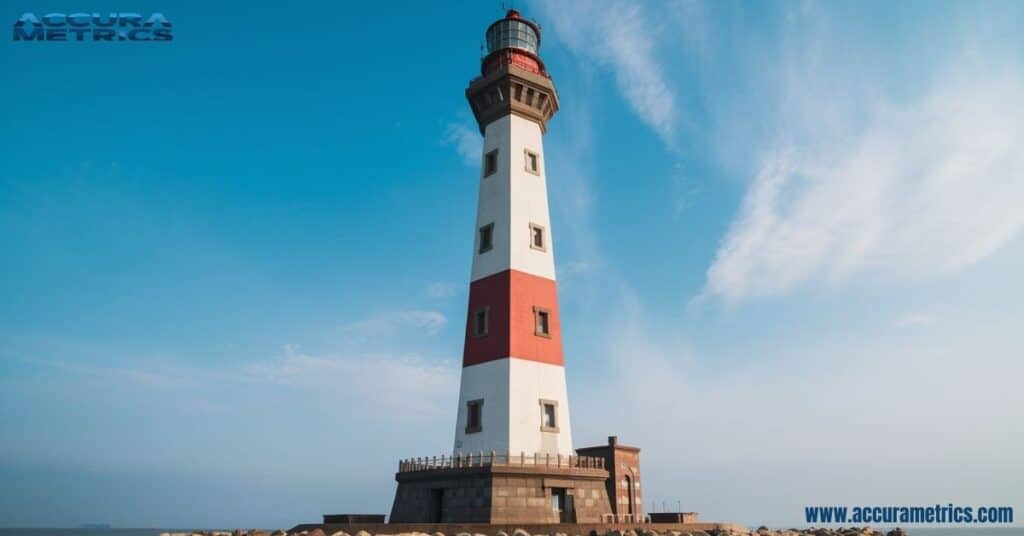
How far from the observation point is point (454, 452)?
3091 cm

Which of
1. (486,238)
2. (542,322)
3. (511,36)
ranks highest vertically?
(511,36)

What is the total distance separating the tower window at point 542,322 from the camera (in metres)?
31.5

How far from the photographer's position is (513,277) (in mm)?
31516

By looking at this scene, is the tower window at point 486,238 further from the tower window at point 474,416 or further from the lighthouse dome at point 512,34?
the lighthouse dome at point 512,34

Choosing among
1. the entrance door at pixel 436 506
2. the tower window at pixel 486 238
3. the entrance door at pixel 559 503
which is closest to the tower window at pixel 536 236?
the tower window at pixel 486 238

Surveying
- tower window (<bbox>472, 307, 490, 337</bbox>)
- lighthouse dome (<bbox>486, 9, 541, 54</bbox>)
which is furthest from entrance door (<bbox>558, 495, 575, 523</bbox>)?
lighthouse dome (<bbox>486, 9, 541, 54</bbox>)

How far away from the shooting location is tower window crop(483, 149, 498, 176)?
3447cm

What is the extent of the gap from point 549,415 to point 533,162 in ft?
41.4

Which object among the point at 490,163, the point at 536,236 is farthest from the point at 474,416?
the point at 490,163

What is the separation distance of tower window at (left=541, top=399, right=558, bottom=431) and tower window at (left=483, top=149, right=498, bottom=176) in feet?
38.5

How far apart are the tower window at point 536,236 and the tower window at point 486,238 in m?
1.82

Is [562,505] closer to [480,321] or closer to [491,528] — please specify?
[491,528]

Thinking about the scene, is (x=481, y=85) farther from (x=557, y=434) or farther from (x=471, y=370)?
(x=557, y=434)

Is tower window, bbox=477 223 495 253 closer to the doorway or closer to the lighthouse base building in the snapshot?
the lighthouse base building
